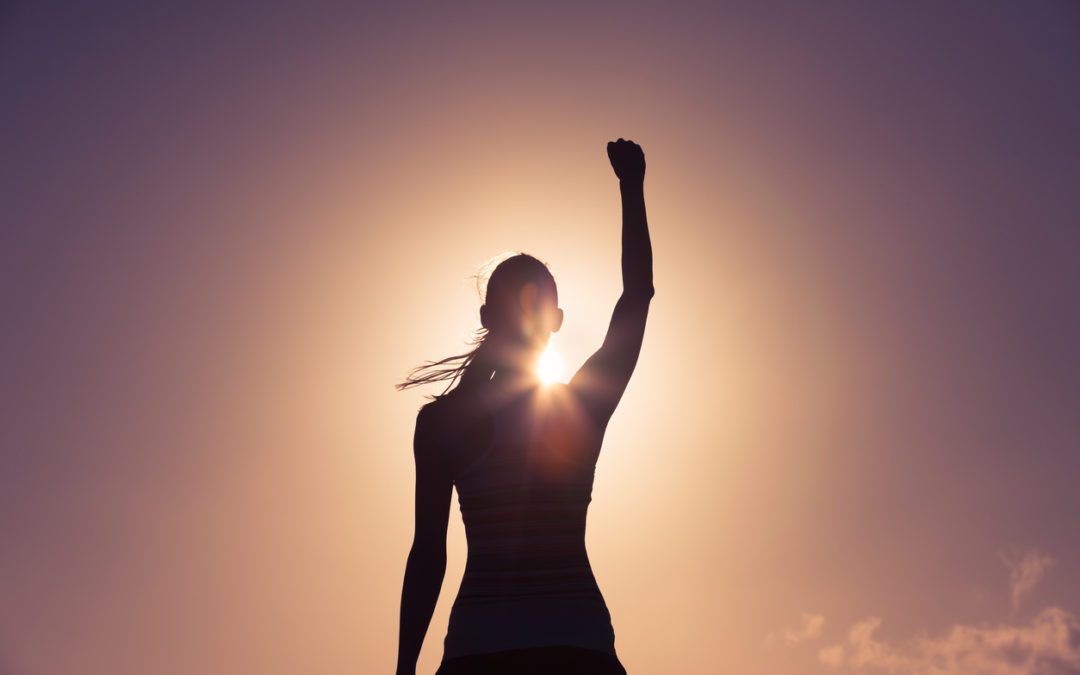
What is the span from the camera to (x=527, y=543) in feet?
8.70

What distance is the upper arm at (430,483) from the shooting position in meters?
2.78

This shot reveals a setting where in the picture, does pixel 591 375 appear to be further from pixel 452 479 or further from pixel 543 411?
pixel 452 479

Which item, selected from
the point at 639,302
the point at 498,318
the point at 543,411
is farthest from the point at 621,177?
the point at 543,411

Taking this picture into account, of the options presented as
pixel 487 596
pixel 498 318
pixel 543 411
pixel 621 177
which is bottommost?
pixel 487 596

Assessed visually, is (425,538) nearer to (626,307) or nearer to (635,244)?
(626,307)

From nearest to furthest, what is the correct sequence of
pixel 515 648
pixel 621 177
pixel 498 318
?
pixel 515 648
pixel 498 318
pixel 621 177

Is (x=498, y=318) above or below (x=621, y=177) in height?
below

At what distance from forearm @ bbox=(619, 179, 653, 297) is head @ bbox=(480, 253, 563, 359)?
0.27 m

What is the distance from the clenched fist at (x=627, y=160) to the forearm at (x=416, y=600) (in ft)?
5.03

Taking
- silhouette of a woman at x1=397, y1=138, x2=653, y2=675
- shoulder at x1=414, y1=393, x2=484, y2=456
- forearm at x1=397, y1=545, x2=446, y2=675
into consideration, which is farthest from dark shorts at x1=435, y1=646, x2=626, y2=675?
shoulder at x1=414, y1=393, x2=484, y2=456

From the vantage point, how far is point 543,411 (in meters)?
2.77

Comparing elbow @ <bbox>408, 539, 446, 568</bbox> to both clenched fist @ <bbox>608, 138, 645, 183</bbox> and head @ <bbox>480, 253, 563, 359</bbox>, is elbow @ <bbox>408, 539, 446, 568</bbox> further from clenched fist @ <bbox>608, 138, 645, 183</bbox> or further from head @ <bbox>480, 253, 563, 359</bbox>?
clenched fist @ <bbox>608, 138, 645, 183</bbox>

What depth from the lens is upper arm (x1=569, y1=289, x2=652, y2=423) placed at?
9.39 ft

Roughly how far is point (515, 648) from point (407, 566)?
19.0 inches
